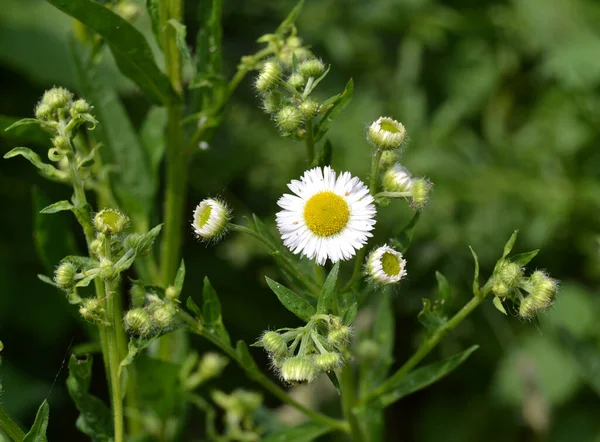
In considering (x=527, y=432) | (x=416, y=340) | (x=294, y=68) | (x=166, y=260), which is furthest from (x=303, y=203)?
(x=527, y=432)

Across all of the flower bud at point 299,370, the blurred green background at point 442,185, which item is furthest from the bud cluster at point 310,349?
the blurred green background at point 442,185

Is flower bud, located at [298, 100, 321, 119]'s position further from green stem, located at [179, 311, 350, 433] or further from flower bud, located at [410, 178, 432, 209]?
green stem, located at [179, 311, 350, 433]

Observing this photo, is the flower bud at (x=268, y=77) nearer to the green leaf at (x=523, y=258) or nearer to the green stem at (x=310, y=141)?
the green stem at (x=310, y=141)

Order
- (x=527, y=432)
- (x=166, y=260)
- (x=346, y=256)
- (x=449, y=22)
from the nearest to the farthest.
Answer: (x=346, y=256) < (x=166, y=260) < (x=527, y=432) < (x=449, y=22)

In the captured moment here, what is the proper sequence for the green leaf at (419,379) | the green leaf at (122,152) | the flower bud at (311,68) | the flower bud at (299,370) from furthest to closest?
1. the green leaf at (122,152)
2. the green leaf at (419,379)
3. the flower bud at (311,68)
4. the flower bud at (299,370)

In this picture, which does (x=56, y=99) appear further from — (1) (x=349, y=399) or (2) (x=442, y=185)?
(2) (x=442, y=185)

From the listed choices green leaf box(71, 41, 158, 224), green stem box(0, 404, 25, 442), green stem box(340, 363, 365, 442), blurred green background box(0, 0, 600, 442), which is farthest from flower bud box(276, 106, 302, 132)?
blurred green background box(0, 0, 600, 442)

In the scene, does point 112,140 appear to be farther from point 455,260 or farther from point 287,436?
point 455,260
